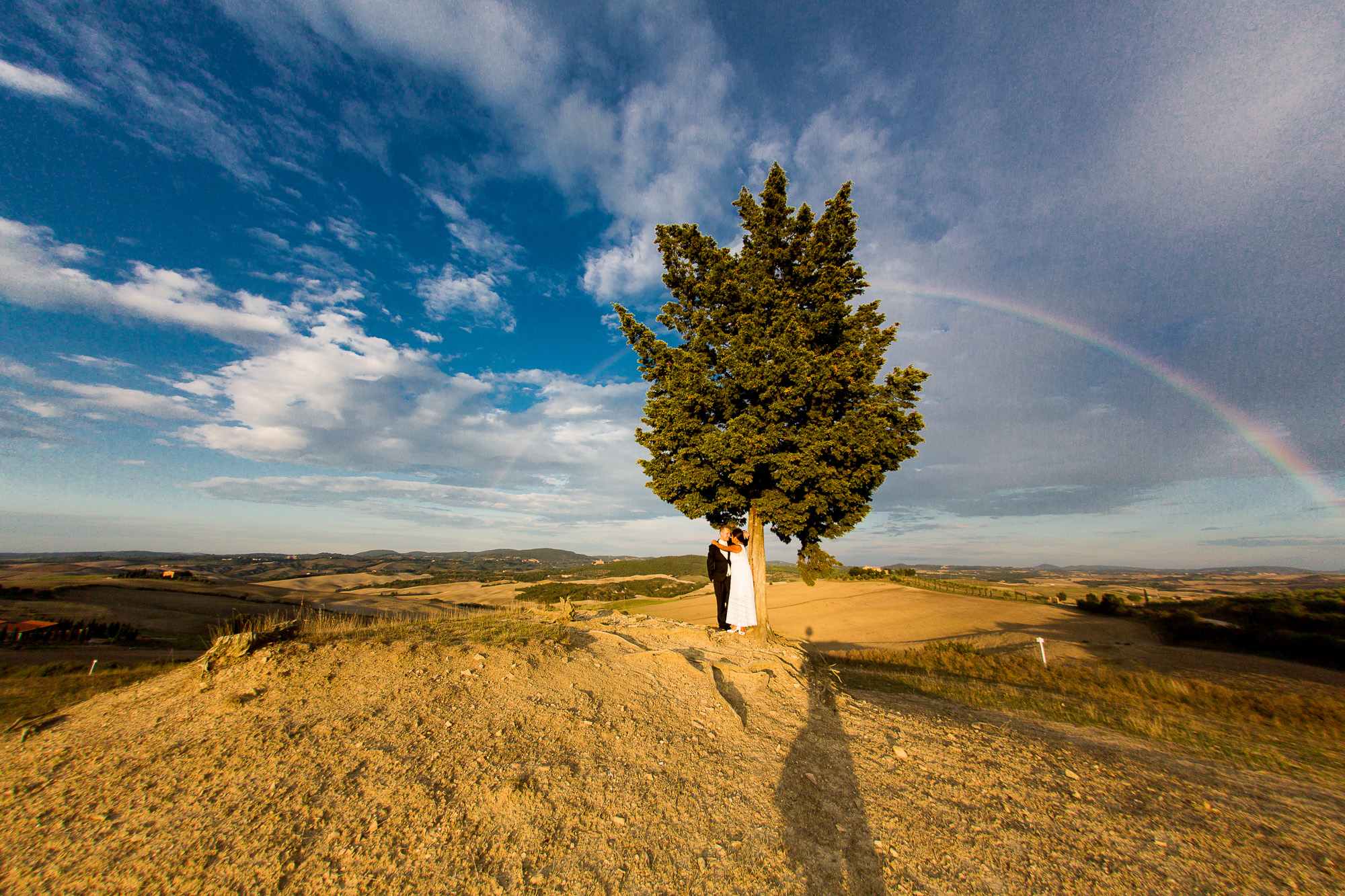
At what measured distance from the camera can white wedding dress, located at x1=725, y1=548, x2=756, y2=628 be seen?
1101 cm

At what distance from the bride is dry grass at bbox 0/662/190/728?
954 cm

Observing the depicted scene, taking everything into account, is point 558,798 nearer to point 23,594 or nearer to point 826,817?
point 826,817

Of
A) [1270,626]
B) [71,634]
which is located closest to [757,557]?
[1270,626]

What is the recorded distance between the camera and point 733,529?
11773 millimetres

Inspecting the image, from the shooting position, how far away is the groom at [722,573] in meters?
11.1

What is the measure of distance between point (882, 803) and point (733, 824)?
4.91 feet

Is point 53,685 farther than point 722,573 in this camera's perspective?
No

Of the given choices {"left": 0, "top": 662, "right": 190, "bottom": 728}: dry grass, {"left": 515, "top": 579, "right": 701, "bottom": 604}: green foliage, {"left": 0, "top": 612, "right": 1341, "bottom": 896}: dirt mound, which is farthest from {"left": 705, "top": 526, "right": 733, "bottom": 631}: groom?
{"left": 515, "top": 579, "right": 701, "bottom": 604}: green foliage

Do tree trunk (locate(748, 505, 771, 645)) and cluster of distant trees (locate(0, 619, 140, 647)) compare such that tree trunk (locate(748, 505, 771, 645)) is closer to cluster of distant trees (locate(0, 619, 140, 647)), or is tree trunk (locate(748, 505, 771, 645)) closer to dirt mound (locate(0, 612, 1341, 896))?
dirt mound (locate(0, 612, 1341, 896))

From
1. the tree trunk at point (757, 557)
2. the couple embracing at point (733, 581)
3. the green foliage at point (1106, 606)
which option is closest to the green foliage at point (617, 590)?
the tree trunk at point (757, 557)

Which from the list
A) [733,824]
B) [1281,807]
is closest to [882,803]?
[733,824]

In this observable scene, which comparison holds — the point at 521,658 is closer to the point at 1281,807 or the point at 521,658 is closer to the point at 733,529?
the point at 733,529

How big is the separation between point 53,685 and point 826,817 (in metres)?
10.1

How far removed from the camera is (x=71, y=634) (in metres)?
17.2
